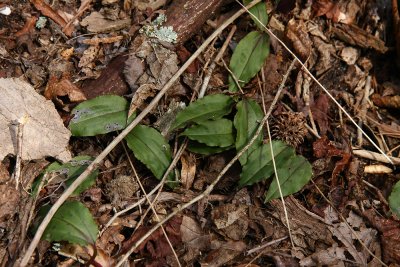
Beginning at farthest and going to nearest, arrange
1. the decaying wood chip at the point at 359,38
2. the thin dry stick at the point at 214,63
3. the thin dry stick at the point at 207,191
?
the decaying wood chip at the point at 359,38
the thin dry stick at the point at 214,63
the thin dry stick at the point at 207,191

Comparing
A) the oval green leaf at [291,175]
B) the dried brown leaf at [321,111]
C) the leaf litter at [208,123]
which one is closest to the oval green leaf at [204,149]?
the leaf litter at [208,123]

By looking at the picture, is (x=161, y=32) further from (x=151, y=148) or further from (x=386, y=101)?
(x=386, y=101)

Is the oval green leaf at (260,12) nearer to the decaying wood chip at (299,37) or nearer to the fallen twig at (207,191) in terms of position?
the decaying wood chip at (299,37)

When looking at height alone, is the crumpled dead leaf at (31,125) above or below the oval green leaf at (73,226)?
above

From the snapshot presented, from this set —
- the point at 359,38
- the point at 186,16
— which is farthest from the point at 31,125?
the point at 359,38

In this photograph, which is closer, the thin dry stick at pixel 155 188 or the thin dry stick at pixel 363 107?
the thin dry stick at pixel 155 188

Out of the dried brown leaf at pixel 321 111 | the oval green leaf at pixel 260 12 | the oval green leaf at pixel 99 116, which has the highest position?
the oval green leaf at pixel 260 12

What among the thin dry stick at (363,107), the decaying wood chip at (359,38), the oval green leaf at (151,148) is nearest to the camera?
the oval green leaf at (151,148)
